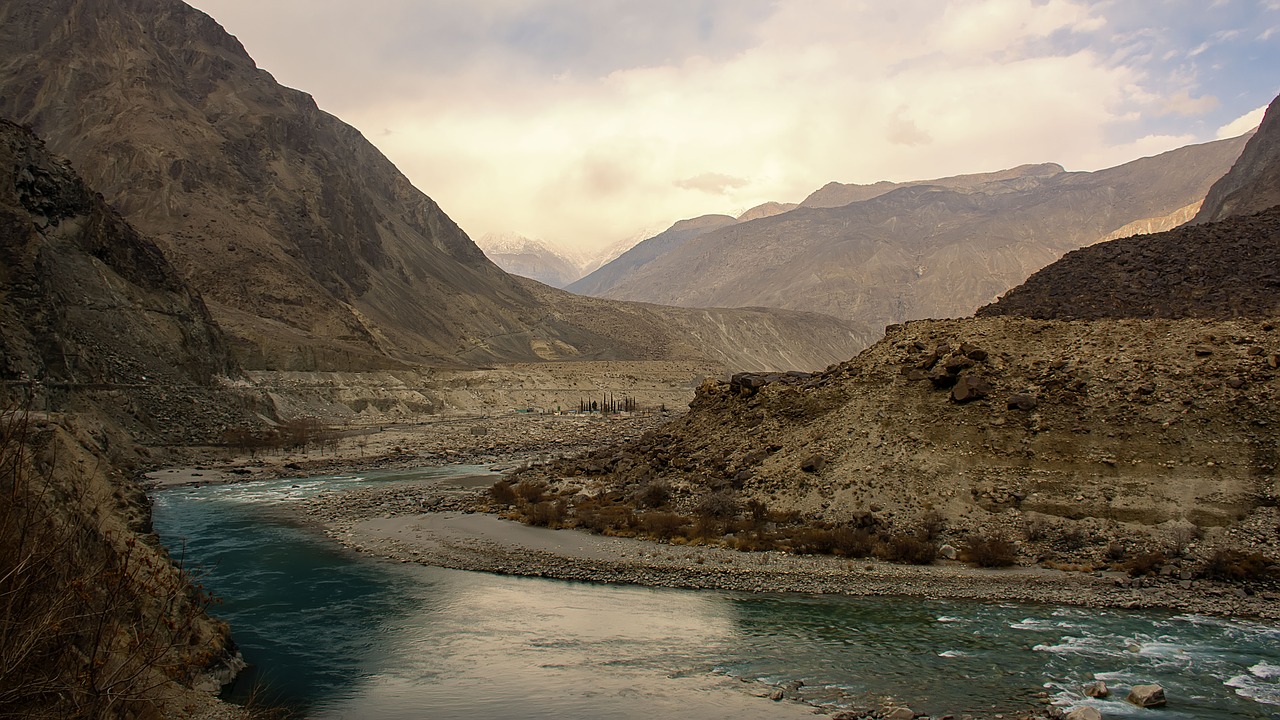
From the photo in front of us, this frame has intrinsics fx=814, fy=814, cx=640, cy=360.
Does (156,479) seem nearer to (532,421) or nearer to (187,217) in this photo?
(532,421)

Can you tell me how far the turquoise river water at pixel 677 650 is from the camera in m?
14.2

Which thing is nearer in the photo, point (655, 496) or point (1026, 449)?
point (1026, 449)

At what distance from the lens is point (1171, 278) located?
39344 mm

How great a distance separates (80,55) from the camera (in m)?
108

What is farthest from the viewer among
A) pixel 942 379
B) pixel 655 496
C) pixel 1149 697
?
pixel 655 496

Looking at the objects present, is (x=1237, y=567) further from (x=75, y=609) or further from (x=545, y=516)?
(x=75, y=609)

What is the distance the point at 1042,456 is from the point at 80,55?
12747 centimetres

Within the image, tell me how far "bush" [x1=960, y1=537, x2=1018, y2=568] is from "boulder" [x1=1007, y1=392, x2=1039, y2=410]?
5.68 meters

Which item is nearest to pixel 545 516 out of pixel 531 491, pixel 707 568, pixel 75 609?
pixel 531 491

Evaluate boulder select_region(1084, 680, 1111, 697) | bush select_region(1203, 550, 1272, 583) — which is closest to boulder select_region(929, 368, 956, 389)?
bush select_region(1203, 550, 1272, 583)

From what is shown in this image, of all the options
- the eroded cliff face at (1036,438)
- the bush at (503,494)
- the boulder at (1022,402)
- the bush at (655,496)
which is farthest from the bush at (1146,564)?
the bush at (503,494)

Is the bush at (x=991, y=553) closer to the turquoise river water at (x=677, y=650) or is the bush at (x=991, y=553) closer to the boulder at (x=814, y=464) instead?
the turquoise river water at (x=677, y=650)

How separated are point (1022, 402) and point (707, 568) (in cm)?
1250

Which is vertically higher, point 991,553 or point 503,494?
point 503,494
